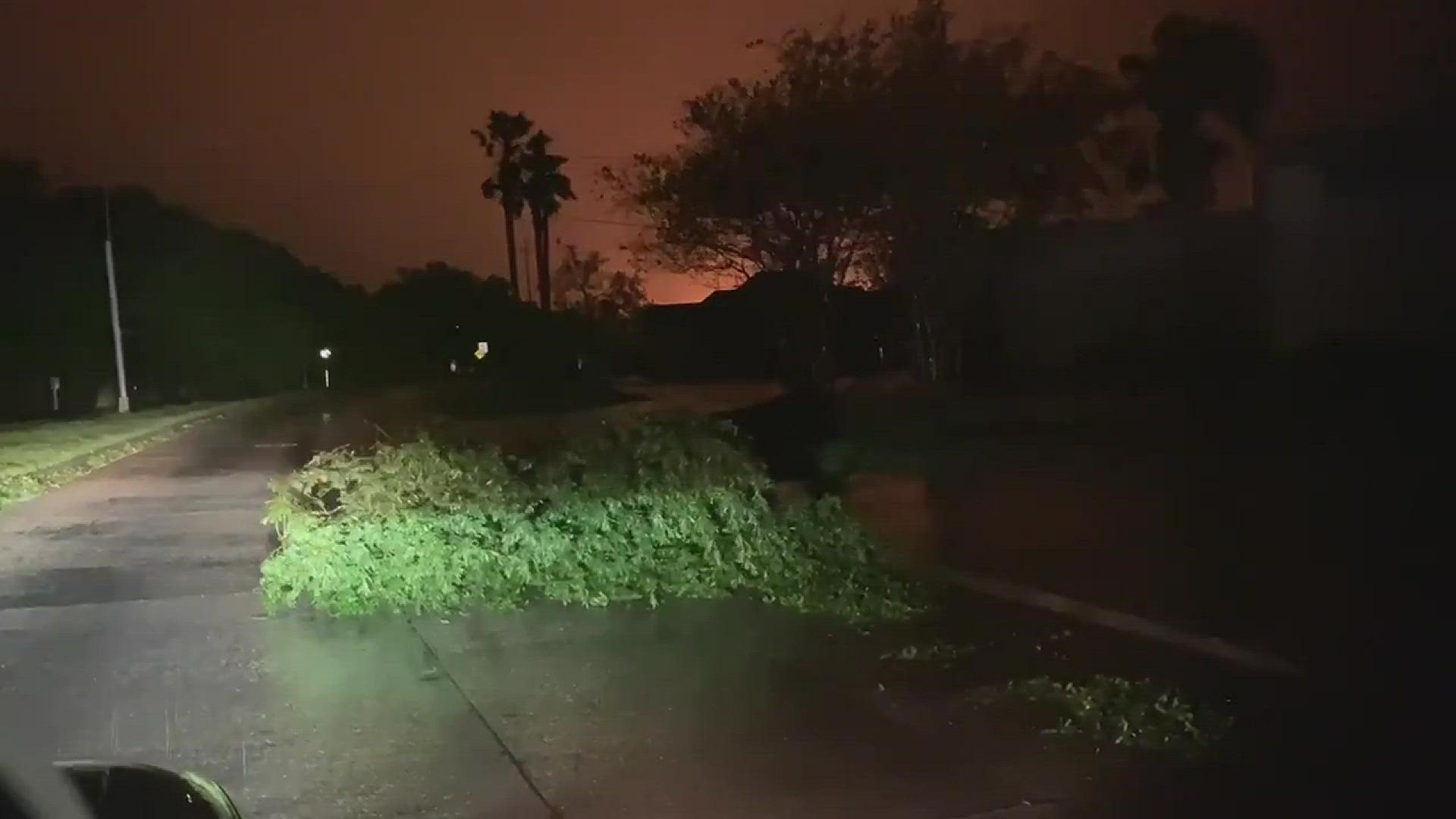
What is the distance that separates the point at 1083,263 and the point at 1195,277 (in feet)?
8.22

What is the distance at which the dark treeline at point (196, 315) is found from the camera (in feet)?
192

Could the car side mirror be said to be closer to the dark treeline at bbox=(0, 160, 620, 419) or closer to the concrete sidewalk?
the concrete sidewalk

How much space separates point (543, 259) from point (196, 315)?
16550 millimetres

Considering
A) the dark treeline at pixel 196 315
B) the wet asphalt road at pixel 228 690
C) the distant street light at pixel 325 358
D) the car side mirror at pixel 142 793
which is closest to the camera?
the car side mirror at pixel 142 793

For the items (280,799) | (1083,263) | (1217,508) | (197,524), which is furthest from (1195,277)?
(280,799)

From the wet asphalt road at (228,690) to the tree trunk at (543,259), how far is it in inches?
2200

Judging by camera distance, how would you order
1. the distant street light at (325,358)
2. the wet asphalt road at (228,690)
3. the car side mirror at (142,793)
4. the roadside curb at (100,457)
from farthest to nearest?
1. the distant street light at (325,358)
2. the roadside curb at (100,457)
3. the wet asphalt road at (228,690)
4. the car side mirror at (142,793)

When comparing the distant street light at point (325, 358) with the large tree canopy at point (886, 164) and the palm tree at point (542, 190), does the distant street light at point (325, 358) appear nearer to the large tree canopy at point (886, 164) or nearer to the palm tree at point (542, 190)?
the palm tree at point (542, 190)

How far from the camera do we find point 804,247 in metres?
30.1

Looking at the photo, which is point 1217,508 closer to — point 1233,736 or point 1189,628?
point 1189,628

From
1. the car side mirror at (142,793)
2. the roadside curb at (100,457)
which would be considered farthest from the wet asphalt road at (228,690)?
the roadside curb at (100,457)

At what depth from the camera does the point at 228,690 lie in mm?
8688

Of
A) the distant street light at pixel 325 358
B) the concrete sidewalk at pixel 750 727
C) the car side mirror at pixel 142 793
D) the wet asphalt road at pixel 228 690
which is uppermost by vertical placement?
the distant street light at pixel 325 358

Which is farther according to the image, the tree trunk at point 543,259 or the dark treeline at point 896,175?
the tree trunk at point 543,259
